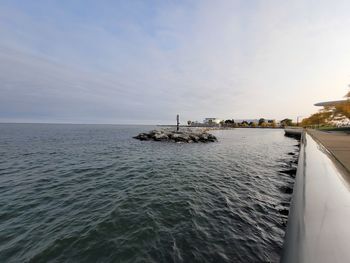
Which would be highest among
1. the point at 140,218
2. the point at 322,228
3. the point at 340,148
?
the point at 322,228

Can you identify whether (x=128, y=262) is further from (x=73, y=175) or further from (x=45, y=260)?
(x=73, y=175)

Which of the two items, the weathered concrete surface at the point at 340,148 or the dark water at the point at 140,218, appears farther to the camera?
the weathered concrete surface at the point at 340,148

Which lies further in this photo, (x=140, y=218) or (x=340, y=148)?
(x=340, y=148)

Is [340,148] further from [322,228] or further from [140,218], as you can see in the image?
[140,218]

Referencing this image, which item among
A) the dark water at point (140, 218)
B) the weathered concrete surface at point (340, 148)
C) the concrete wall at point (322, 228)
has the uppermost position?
the concrete wall at point (322, 228)

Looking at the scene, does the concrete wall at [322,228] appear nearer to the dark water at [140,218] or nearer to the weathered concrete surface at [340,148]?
the dark water at [140,218]

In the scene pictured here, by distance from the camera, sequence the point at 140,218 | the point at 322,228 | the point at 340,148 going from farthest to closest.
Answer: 1. the point at 340,148
2. the point at 140,218
3. the point at 322,228

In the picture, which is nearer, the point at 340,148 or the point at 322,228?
the point at 322,228

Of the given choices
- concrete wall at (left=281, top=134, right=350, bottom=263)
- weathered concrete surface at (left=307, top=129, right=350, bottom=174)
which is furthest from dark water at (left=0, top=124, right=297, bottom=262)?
weathered concrete surface at (left=307, top=129, right=350, bottom=174)

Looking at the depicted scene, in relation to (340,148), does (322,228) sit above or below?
above

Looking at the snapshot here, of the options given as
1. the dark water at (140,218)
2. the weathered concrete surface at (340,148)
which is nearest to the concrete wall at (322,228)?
the dark water at (140,218)

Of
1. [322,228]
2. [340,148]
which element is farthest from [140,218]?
[340,148]

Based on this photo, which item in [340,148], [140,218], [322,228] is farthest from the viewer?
[340,148]

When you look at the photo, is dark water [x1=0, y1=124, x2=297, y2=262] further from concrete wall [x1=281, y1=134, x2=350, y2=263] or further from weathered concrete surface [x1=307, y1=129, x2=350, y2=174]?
weathered concrete surface [x1=307, y1=129, x2=350, y2=174]
